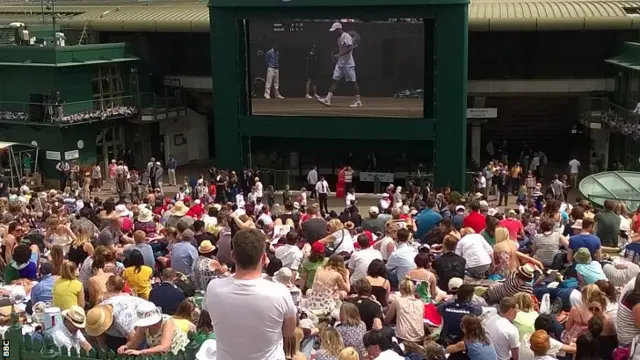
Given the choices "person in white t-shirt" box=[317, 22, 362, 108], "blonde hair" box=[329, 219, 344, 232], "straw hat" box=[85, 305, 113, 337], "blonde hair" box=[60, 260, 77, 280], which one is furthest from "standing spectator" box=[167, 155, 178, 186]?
"straw hat" box=[85, 305, 113, 337]

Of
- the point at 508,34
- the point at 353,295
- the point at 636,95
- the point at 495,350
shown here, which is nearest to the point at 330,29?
the point at 508,34

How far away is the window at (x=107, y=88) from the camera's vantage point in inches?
1305

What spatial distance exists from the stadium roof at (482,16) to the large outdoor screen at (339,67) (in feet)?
14.1

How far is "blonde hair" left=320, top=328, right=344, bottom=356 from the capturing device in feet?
26.7

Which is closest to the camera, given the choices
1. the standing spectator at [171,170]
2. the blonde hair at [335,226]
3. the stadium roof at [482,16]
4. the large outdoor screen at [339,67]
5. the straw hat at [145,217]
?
the blonde hair at [335,226]

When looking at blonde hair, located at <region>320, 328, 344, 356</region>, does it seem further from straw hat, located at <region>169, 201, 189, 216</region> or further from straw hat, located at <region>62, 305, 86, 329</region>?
straw hat, located at <region>169, 201, 189, 216</region>

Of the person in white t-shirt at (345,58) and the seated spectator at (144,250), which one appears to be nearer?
the seated spectator at (144,250)

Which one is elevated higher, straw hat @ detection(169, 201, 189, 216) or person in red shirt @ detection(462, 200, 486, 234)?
person in red shirt @ detection(462, 200, 486, 234)

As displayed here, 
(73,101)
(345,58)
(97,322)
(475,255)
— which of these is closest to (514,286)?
(475,255)

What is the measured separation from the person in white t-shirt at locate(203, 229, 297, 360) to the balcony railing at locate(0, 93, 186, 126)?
27.5m

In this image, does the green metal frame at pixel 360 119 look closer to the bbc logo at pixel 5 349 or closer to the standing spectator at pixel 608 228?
the standing spectator at pixel 608 228

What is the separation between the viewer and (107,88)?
34.0 metres

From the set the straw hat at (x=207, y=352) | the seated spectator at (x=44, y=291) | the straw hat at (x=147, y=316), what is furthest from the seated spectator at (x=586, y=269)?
the seated spectator at (x=44, y=291)

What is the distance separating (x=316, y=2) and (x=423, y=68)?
13.5 feet
